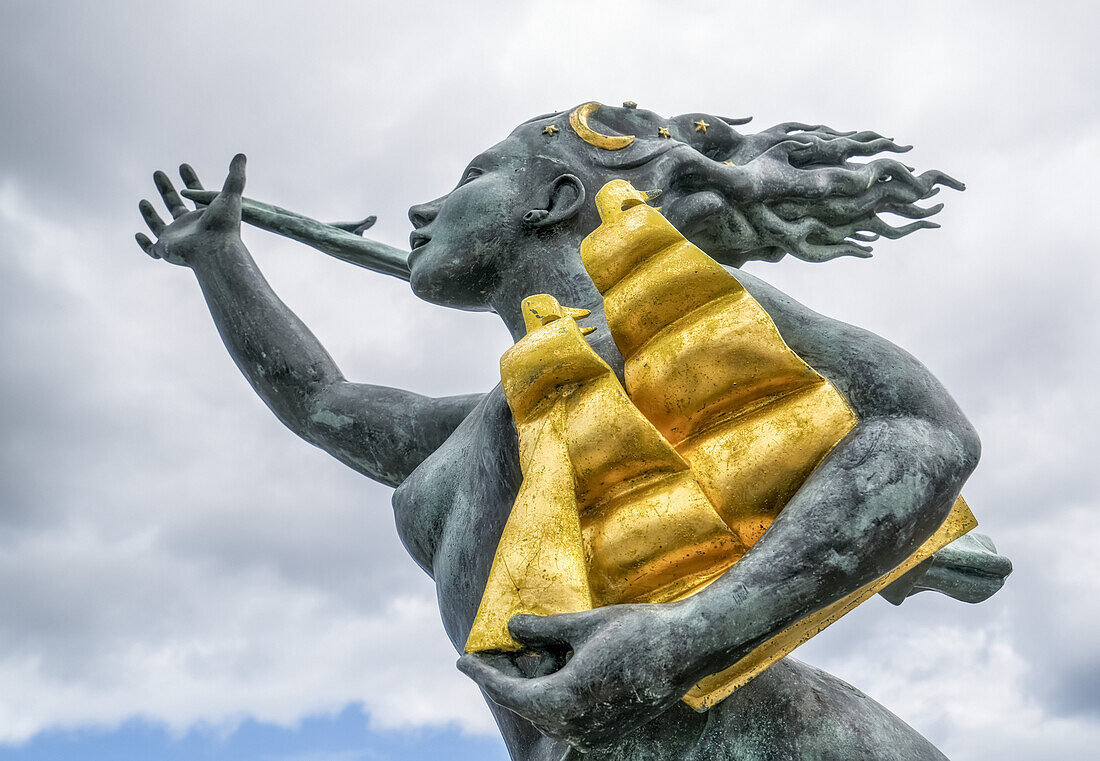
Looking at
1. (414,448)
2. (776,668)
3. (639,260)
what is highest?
(414,448)

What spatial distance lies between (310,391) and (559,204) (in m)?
1.23

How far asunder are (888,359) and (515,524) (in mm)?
1016

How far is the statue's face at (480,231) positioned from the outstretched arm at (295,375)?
48cm

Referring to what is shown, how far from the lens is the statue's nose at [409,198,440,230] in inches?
166

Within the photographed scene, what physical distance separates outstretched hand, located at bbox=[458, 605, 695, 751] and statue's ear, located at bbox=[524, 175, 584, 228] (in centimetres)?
170

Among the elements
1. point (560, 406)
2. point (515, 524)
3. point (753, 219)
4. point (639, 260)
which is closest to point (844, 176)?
point (753, 219)

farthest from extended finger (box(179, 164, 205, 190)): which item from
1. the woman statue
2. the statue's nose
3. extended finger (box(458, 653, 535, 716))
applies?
extended finger (box(458, 653, 535, 716))

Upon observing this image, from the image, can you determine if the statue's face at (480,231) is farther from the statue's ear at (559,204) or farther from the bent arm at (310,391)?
the bent arm at (310,391)

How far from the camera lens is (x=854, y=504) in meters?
2.71

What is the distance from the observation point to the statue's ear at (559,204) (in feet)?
13.0

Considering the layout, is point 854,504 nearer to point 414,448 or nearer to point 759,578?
point 759,578

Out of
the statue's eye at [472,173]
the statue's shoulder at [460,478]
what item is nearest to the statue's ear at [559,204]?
the statue's eye at [472,173]

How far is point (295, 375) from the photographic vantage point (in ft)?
15.0

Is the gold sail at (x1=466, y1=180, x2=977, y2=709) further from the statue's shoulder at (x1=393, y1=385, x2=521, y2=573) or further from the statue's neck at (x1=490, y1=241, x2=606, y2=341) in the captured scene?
the statue's neck at (x1=490, y1=241, x2=606, y2=341)
